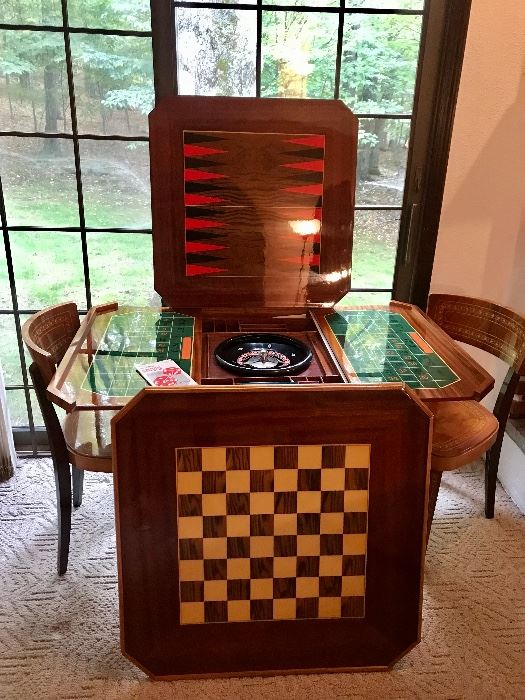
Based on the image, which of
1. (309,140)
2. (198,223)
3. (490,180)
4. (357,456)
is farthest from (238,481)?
(490,180)

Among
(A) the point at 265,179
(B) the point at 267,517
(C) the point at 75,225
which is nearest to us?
(B) the point at 267,517

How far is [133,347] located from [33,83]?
109 centimetres

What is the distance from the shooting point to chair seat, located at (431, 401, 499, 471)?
1894mm

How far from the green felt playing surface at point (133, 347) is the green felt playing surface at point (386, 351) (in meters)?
0.49

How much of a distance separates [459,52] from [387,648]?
76.0 inches

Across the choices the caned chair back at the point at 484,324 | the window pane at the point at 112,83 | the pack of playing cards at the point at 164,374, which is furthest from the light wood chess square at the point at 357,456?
the window pane at the point at 112,83

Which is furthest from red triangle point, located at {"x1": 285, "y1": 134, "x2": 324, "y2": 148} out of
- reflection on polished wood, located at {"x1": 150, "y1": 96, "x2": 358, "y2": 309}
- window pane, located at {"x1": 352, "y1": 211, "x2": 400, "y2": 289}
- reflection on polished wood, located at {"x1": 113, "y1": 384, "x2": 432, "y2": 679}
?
reflection on polished wood, located at {"x1": 113, "y1": 384, "x2": 432, "y2": 679}

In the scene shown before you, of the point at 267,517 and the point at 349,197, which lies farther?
the point at 349,197

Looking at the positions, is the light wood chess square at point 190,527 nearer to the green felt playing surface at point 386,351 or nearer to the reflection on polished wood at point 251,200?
the green felt playing surface at point 386,351

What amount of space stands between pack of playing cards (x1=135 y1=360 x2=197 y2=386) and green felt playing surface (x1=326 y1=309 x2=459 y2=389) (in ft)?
1.54

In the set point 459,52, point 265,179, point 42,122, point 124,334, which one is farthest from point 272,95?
Result: point 124,334

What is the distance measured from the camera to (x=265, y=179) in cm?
211

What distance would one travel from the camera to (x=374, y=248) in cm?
256

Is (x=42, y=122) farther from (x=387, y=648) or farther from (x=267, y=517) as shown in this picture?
(x=387, y=648)
